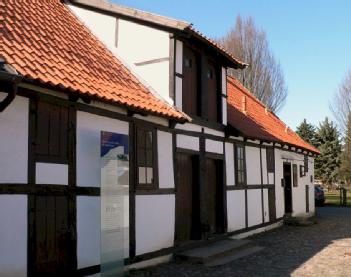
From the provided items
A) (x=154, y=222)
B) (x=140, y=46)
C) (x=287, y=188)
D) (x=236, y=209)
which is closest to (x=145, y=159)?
(x=154, y=222)

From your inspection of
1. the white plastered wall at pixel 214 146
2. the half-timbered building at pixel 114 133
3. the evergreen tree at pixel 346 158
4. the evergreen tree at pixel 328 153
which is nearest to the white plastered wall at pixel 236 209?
the half-timbered building at pixel 114 133

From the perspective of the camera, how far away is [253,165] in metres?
16.3

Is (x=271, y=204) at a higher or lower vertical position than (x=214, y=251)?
higher

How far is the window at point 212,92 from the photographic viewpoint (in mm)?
13289

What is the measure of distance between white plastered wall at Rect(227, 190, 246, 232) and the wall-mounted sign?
19.1 feet

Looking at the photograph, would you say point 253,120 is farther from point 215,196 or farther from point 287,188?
point 215,196

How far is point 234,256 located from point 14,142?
6.61 m

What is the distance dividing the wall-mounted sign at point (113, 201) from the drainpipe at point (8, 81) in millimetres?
2295

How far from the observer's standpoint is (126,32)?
38.3 feet

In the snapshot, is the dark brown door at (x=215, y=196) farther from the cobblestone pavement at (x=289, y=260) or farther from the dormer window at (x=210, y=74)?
the dormer window at (x=210, y=74)

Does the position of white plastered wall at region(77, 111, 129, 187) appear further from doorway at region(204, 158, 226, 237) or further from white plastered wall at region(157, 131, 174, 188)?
doorway at region(204, 158, 226, 237)

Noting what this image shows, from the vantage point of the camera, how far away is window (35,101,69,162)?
7189 mm

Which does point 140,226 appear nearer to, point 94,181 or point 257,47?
point 94,181

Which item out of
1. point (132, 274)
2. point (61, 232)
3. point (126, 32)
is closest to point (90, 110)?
point (61, 232)
